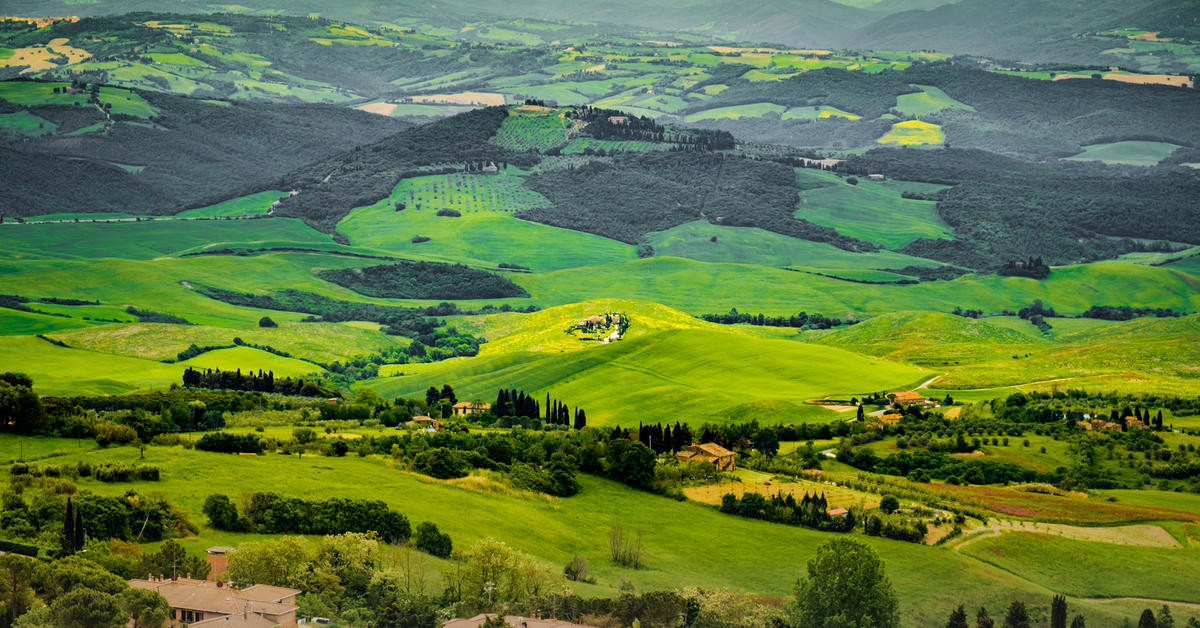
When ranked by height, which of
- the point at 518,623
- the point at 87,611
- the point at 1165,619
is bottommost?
the point at 518,623

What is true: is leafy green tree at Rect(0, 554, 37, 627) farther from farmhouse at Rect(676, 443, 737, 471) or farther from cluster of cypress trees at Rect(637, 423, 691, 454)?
cluster of cypress trees at Rect(637, 423, 691, 454)

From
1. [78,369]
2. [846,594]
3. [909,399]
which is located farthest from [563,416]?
[846,594]

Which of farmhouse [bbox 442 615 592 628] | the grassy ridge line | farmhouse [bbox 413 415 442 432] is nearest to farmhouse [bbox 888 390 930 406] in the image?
the grassy ridge line

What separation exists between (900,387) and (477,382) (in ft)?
165

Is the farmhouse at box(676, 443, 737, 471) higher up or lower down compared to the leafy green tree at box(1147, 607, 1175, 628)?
higher up

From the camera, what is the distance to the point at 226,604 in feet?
196

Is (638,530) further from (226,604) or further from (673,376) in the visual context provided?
(673,376)

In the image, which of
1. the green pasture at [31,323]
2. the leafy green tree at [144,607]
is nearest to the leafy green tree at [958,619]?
the leafy green tree at [144,607]

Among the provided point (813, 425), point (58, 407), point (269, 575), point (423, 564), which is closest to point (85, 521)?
point (269, 575)

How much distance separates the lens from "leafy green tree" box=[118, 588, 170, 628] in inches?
2291

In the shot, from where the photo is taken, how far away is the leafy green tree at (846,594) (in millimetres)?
64875

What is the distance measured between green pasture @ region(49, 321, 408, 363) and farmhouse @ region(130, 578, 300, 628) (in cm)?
10786

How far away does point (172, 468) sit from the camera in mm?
85062

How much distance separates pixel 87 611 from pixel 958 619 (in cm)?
4279
